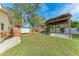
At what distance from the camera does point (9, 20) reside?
3.54 meters

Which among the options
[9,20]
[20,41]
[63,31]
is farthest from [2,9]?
[63,31]

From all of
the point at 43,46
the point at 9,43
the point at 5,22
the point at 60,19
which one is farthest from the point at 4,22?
the point at 60,19

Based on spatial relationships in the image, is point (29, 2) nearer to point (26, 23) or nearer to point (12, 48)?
point (26, 23)

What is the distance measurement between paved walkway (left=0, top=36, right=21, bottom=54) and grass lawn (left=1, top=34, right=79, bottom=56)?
0.05 metres

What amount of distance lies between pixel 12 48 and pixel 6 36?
6.8 inches

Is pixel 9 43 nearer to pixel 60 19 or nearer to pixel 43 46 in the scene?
pixel 43 46

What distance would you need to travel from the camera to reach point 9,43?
3.57 meters

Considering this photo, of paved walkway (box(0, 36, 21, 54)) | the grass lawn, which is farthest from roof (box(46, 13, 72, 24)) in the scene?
paved walkway (box(0, 36, 21, 54))

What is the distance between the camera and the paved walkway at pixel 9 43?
3.52m

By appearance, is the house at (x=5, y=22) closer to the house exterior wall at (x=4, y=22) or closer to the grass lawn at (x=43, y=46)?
the house exterior wall at (x=4, y=22)

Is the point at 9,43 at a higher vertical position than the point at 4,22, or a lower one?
lower

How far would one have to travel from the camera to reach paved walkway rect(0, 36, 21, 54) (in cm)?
352

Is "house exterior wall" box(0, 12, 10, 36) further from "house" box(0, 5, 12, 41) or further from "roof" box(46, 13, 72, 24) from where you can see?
"roof" box(46, 13, 72, 24)

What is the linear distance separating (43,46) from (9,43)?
0.44 m
